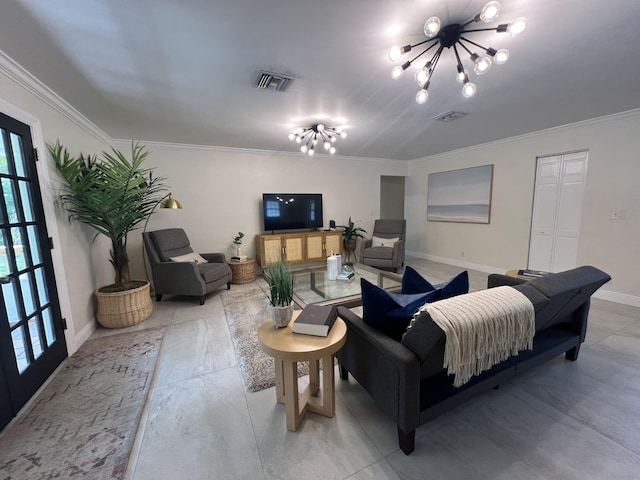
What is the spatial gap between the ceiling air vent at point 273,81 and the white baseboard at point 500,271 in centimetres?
460

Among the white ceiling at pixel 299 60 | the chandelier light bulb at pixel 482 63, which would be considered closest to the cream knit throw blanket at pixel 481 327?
the chandelier light bulb at pixel 482 63

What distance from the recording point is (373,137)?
3.99m

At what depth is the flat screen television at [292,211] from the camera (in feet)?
15.6

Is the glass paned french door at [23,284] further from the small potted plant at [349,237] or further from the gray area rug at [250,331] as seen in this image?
the small potted plant at [349,237]

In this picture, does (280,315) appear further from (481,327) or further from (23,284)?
(23,284)

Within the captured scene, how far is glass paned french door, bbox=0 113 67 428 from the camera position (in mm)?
1598

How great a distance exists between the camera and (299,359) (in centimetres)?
128

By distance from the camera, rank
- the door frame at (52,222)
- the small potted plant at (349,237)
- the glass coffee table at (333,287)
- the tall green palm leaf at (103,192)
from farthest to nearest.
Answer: the small potted plant at (349,237) → the glass coffee table at (333,287) → the tall green palm leaf at (103,192) → the door frame at (52,222)

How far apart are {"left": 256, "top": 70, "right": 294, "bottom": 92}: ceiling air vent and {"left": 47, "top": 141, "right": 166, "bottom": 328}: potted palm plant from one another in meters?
1.36

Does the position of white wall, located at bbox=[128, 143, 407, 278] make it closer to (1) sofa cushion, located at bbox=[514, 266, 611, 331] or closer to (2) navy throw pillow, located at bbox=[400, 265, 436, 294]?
(2) navy throw pillow, located at bbox=[400, 265, 436, 294]

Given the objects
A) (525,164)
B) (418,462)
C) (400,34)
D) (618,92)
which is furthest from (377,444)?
(525,164)

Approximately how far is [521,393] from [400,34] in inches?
97.0

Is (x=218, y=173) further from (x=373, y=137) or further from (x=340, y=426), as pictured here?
(x=340, y=426)

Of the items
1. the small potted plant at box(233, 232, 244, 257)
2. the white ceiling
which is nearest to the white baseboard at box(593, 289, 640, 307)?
the white ceiling
